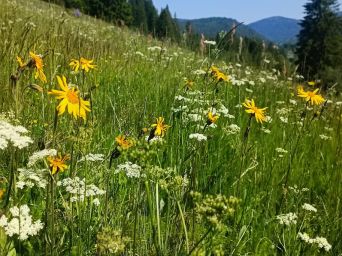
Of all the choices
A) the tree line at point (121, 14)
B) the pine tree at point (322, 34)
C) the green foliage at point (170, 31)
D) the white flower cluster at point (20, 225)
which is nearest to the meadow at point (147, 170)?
the white flower cluster at point (20, 225)

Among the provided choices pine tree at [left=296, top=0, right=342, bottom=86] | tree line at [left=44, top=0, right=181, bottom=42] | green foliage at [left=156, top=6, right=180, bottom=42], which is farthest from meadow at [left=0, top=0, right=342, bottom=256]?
pine tree at [left=296, top=0, right=342, bottom=86]

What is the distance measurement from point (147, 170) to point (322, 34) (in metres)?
50.8

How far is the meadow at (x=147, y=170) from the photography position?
1684mm

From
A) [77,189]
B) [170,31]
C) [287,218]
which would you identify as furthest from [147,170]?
[170,31]

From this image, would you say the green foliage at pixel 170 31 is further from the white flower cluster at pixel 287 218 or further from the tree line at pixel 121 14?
the white flower cluster at pixel 287 218

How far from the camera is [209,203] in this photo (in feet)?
4.71

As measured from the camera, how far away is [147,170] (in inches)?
67.9

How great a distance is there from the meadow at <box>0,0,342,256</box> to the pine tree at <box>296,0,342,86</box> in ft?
136

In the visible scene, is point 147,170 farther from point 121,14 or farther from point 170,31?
point 121,14

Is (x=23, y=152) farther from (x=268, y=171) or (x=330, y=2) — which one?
(x=330, y=2)

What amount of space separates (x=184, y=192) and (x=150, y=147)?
0.42m

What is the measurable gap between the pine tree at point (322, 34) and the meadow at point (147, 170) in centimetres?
4137

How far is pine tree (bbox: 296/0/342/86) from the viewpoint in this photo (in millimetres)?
45938

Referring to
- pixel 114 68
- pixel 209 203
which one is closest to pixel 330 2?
pixel 114 68
